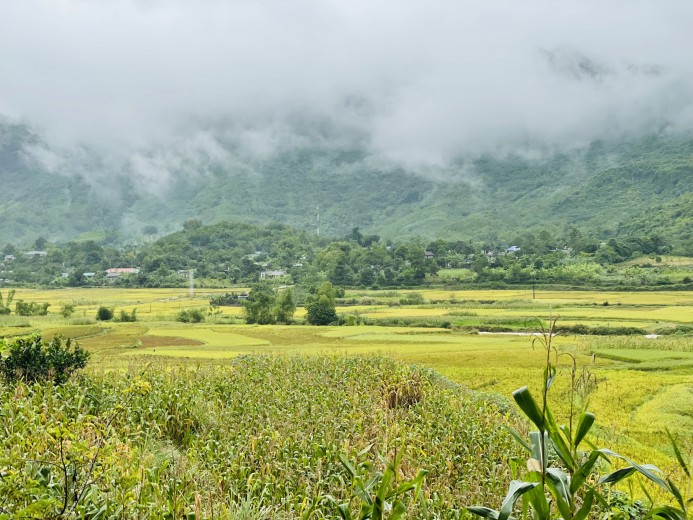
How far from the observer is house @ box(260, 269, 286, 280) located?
81.8m

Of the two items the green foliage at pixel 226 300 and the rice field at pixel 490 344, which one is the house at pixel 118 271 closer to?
the rice field at pixel 490 344

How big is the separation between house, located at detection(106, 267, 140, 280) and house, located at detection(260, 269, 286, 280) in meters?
18.9

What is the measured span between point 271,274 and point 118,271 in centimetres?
2399

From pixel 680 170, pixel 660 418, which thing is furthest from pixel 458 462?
pixel 680 170

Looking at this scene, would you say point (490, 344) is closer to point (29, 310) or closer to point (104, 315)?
point (104, 315)

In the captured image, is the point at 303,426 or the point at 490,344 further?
the point at 490,344

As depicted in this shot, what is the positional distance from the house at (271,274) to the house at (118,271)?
61.9 feet

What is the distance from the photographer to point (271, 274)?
8500 centimetres

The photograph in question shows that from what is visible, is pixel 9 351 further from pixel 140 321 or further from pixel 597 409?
pixel 140 321

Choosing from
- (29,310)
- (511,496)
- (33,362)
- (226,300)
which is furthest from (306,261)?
(511,496)

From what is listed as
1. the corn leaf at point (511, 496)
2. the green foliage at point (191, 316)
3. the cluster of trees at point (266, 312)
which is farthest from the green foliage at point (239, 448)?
the green foliage at point (191, 316)

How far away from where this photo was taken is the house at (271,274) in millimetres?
81825

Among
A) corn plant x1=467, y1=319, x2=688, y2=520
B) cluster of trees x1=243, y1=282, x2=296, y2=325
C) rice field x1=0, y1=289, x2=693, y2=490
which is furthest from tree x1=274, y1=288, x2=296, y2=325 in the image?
corn plant x1=467, y1=319, x2=688, y2=520

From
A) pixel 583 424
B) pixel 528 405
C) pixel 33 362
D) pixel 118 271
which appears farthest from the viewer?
pixel 118 271
